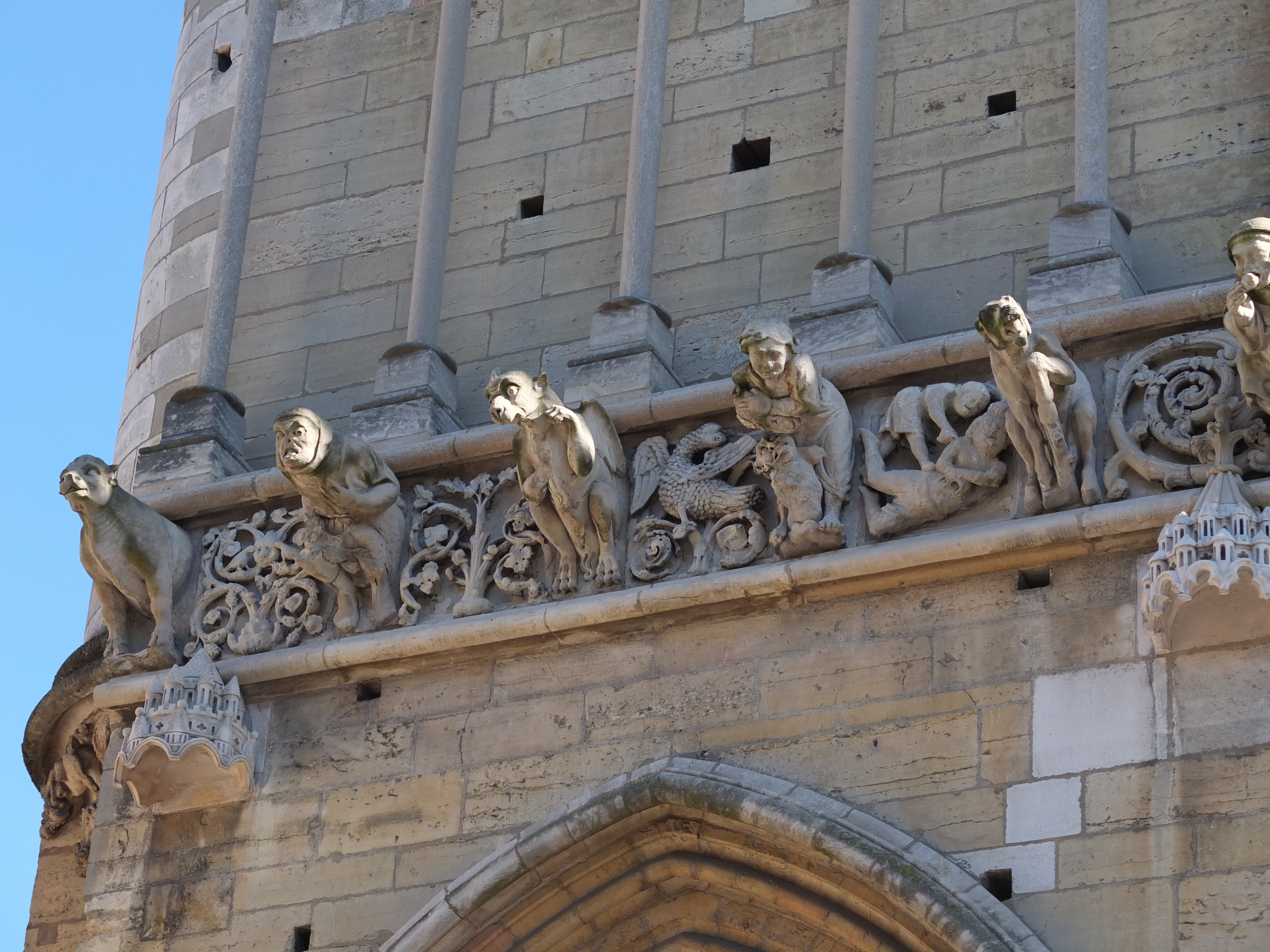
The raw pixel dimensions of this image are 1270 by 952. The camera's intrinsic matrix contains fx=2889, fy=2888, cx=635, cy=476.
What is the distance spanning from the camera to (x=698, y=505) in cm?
889

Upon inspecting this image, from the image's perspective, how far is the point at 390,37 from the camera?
432 inches

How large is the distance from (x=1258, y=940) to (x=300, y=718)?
127 inches

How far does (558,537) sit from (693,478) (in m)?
0.47

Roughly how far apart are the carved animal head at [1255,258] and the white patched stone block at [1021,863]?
1.63m

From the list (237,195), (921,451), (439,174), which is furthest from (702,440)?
(237,195)

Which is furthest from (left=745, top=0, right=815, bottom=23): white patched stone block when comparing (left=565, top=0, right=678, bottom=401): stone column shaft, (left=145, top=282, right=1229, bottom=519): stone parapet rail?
(left=145, top=282, right=1229, bottom=519): stone parapet rail

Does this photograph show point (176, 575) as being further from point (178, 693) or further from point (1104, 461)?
point (1104, 461)

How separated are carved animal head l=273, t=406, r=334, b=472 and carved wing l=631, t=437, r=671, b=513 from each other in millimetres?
1005

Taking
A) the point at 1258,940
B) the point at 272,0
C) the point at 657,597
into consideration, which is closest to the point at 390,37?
the point at 272,0

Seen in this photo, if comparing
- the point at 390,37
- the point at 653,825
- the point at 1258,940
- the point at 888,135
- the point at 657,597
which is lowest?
the point at 1258,940

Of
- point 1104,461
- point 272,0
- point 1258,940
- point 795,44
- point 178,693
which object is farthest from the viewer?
point 272,0

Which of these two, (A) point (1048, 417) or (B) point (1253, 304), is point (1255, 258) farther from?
(A) point (1048, 417)

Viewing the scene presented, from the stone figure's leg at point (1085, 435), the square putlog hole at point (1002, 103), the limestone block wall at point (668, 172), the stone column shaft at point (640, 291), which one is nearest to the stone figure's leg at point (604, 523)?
the stone column shaft at point (640, 291)

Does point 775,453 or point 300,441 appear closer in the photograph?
point 775,453
